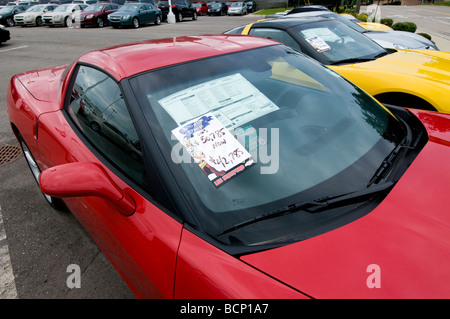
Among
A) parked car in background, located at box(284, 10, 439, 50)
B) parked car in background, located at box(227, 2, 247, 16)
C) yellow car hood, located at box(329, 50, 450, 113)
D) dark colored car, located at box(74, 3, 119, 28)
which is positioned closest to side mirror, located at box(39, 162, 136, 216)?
yellow car hood, located at box(329, 50, 450, 113)

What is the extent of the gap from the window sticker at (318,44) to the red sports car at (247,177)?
184 cm

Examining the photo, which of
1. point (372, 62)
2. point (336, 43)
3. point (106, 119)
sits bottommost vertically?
point (372, 62)

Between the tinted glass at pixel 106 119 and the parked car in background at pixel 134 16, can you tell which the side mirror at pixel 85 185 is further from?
the parked car in background at pixel 134 16

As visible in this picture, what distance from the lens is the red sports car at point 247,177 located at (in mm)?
944

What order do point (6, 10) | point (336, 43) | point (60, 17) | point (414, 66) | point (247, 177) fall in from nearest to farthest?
point (247, 177), point (414, 66), point (336, 43), point (60, 17), point (6, 10)

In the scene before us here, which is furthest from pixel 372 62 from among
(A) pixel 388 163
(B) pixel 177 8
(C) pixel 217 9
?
(C) pixel 217 9

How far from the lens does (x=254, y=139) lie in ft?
4.42

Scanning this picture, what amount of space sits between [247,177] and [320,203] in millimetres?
305

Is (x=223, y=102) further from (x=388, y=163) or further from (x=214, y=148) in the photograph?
(x=388, y=163)

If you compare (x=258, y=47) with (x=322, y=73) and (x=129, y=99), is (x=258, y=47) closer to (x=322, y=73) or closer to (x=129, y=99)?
(x=322, y=73)

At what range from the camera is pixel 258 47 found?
186cm

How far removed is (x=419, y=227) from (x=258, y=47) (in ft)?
4.43
